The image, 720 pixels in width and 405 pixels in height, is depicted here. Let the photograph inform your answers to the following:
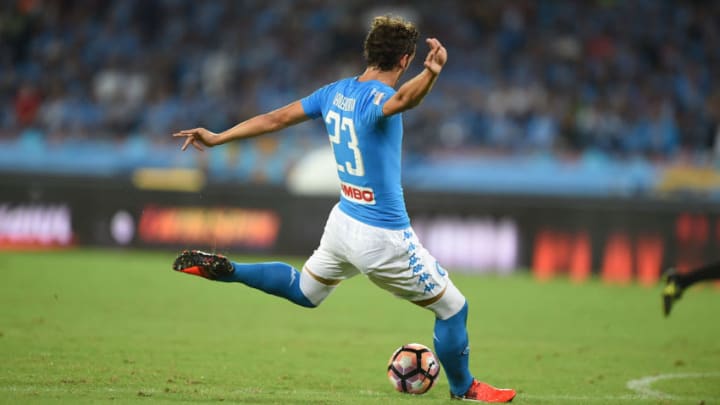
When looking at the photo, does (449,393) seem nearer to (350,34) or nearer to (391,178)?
(391,178)

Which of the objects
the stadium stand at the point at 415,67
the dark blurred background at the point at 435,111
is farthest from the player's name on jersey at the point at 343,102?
the stadium stand at the point at 415,67

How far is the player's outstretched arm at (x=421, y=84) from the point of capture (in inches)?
240

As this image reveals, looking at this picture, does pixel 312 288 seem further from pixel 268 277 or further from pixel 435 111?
pixel 435 111

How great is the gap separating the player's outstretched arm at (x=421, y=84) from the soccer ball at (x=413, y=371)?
2053 mm

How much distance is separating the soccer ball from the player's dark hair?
2.11 meters

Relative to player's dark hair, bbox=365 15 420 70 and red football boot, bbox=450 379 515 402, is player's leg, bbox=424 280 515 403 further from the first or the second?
player's dark hair, bbox=365 15 420 70

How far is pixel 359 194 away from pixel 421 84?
0.96 meters

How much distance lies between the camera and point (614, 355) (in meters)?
9.86

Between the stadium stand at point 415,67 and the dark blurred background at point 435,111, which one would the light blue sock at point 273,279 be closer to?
the dark blurred background at point 435,111

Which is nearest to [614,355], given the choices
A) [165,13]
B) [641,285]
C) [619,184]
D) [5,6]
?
[641,285]

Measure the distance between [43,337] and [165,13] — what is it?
61.8 feet

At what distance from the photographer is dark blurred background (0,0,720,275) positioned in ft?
60.5

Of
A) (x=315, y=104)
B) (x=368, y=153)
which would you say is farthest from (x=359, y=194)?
(x=315, y=104)

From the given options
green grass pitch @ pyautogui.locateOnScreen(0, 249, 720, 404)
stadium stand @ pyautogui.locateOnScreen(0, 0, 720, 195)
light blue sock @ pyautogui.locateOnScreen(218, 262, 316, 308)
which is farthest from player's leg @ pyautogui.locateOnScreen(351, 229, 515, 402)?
stadium stand @ pyautogui.locateOnScreen(0, 0, 720, 195)
